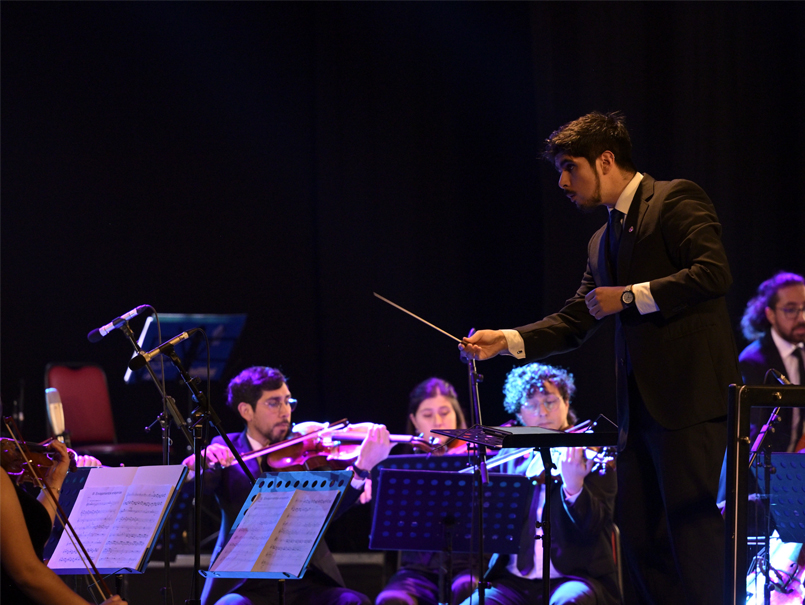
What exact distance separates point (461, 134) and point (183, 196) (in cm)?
196

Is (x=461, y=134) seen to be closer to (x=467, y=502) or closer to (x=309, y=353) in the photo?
(x=309, y=353)

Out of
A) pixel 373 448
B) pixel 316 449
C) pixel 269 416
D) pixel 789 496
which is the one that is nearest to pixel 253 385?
pixel 269 416

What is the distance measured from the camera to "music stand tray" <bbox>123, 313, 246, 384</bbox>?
16.4ft

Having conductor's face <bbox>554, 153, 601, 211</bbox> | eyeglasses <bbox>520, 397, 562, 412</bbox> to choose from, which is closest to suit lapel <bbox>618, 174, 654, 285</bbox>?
conductor's face <bbox>554, 153, 601, 211</bbox>

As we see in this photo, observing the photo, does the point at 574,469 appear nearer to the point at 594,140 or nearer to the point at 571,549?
the point at 571,549

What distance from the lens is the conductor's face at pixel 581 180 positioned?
2324mm

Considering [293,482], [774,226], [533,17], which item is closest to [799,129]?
[774,226]

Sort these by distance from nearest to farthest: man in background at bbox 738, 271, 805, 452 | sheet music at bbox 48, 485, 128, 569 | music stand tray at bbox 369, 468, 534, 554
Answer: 1. sheet music at bbox 48, 485, 128, 569
2. music stand tray at bbox 369, 468, 534, 554
3. man in background at bbox 738, 271, 805, 452

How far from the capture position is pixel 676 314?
216 centimetres

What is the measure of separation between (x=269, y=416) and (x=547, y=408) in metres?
1.30

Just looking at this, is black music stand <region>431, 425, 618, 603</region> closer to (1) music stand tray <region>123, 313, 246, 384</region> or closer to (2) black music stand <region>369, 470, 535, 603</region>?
(2) black music stand <region>369, 470, 535, 603</region>

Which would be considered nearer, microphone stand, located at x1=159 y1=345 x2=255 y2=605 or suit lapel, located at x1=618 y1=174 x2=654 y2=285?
suit lapel, located at x1=618 y1=174 x2=654 y2=285

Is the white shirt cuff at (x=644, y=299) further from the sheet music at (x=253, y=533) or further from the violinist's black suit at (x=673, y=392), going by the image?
the sheet music at (x=253, y=533)

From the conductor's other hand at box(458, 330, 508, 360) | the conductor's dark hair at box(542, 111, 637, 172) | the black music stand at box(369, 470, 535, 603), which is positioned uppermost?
Answer: the conductor's dark hair at box(542, 111, 637, 172)
